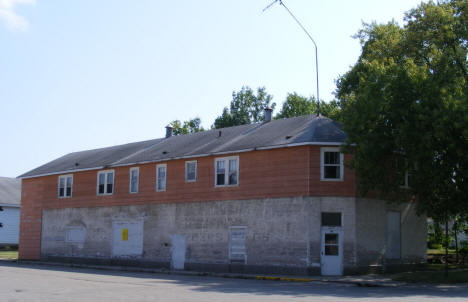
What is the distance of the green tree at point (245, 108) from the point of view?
74.5 metres

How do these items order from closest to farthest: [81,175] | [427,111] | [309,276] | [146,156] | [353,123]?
[427,111] → [353,123] → [309,276] → [146,156] → [81,175]

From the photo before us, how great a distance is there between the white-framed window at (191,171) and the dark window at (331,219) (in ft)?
28.2

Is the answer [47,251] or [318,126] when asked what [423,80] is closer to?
[318,126]

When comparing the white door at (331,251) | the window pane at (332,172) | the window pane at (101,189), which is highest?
the window pane at (332,172)

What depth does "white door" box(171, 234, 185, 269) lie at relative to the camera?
32.2m

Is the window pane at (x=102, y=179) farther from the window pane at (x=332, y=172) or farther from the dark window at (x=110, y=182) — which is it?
the window pane at (x=332, y=172)

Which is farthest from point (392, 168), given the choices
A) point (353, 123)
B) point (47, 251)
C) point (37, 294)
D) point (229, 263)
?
point (47, 251)

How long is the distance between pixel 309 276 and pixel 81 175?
66.2 feet

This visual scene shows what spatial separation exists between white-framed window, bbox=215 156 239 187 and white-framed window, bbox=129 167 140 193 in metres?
6.99

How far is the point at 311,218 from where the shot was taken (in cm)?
2708

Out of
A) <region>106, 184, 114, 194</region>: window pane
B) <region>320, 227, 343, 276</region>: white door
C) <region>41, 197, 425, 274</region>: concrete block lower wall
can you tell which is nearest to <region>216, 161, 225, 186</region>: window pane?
<region>41, 197, 425, 274</region>: concrete block lower wall

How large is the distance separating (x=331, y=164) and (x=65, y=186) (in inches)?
858

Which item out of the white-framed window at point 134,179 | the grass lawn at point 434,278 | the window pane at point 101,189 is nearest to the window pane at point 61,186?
the window pane at point 101,189

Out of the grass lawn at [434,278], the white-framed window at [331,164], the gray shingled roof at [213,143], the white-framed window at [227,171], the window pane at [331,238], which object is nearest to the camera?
the grass lawn at [434,278]
